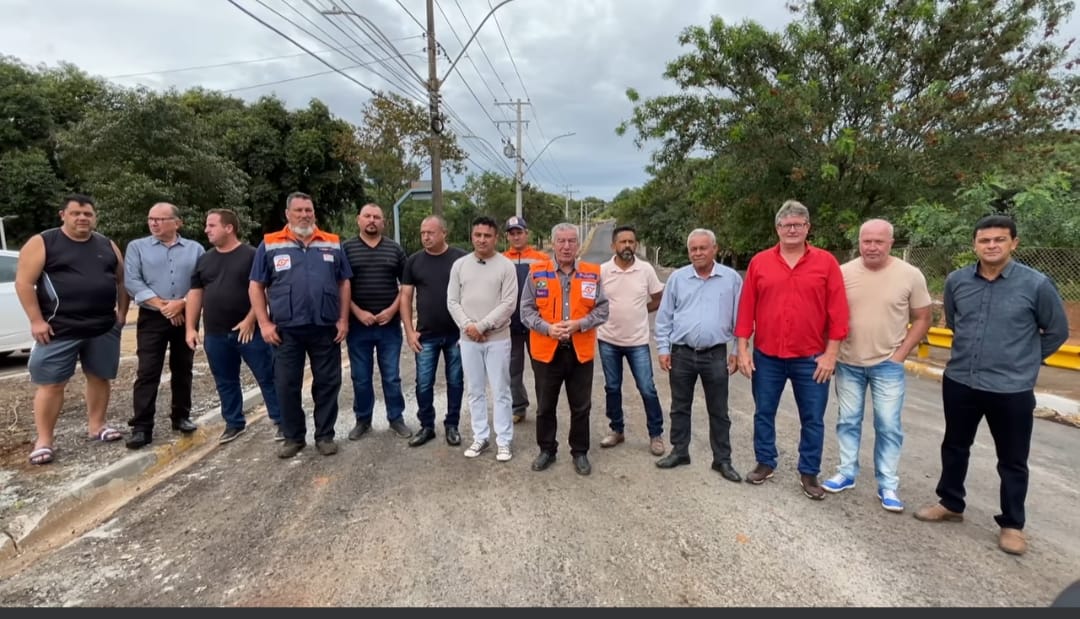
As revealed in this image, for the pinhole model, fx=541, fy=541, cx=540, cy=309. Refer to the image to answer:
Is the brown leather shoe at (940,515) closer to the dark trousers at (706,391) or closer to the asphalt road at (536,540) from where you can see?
the asphalt road at (536,540)

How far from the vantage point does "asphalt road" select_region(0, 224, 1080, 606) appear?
2.52 meters

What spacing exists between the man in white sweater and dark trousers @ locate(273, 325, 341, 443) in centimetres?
105

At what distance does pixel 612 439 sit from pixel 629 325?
3.18 ft

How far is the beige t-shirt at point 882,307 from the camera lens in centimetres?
332

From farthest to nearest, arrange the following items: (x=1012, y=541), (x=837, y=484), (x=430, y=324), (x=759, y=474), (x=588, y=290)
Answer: (x=430, y=324), (x=588, y=290), (x=759, y=474), (x=837, y=484), (x=1012, y=541)

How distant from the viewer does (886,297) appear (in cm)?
332

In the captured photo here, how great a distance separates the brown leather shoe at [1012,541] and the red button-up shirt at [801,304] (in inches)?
51.4

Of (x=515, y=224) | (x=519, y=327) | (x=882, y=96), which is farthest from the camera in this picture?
(x=882, y=96)

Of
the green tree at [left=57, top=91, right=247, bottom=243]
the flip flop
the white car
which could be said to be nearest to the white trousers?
the flip flop

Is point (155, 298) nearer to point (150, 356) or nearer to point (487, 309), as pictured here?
point (150, 356)

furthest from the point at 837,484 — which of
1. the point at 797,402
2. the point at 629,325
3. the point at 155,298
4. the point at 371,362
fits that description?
the point at 155,298

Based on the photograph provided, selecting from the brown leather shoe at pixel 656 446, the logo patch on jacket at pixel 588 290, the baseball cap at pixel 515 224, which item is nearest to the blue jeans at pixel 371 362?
the baseball cap at pixel 515 224

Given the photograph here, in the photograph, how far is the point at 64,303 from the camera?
3852mm

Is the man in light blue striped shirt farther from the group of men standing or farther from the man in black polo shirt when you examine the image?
the man in black polo shirt
